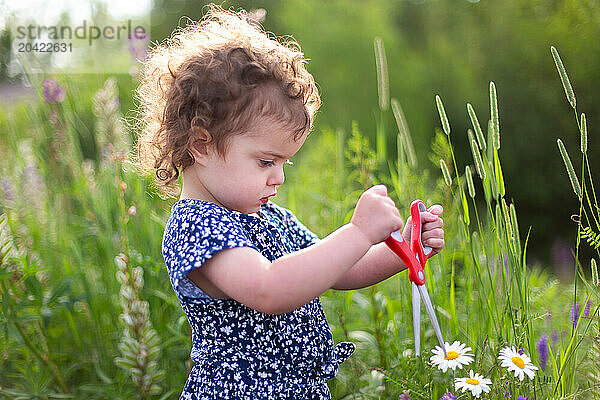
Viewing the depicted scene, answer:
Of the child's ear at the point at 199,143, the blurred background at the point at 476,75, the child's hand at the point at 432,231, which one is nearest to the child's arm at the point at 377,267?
the child's hand at the point at 432,231

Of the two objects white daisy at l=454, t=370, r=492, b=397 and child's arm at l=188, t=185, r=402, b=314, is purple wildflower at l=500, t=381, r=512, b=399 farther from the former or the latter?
child's arm at l=188, t=185, r=402, b=314

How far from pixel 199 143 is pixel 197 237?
207mm

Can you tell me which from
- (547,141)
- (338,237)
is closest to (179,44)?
(338,237)

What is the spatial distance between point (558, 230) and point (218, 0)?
3470mm

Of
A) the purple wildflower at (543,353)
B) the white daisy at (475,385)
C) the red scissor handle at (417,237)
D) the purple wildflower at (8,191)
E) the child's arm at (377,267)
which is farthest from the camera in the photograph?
the purple wildflower at (8,191)

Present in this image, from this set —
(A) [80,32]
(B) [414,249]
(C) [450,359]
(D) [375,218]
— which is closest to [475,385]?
(C) [450,359]

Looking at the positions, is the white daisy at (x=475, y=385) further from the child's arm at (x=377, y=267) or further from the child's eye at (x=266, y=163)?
the child's eye at (x=266, y=163)

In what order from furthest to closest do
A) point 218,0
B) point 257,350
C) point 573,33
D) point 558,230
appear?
1. point 218,0
2. point 558,230
3. point 573,33
4. point 257,350

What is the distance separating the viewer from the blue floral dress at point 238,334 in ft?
4.28

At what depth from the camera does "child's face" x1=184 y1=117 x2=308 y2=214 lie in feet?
4.28

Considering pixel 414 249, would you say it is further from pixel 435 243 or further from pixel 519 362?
pixel 519 362

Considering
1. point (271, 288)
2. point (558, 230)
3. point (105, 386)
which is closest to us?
point (271, 288)

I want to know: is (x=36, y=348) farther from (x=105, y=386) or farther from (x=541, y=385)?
(x=541, y=385)

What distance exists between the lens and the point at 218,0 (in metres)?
5.80
